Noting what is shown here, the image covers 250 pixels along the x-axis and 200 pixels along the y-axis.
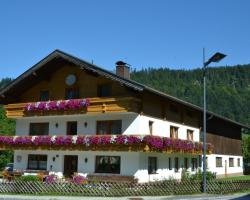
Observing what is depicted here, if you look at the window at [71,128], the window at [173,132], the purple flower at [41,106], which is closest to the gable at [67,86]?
the purple flower at [41,106]

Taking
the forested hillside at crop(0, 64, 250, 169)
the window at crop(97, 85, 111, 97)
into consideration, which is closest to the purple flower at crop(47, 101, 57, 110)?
the window at crop(97, 85, 111, 97)

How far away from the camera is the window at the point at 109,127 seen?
30703 millimetres

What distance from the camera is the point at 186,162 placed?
123ft

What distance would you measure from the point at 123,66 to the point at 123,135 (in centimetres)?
780

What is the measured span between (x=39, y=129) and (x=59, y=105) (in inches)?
168

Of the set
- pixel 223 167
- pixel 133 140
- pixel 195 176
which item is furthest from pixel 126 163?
pixel 223 167

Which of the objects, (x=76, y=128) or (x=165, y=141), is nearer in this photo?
(x=165, y=141)

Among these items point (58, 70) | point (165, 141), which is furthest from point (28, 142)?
point (165, 141)

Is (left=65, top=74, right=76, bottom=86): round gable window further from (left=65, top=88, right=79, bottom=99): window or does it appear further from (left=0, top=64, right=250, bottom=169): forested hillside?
(left=0, top=64, right=250, bottom=169): forested hillside

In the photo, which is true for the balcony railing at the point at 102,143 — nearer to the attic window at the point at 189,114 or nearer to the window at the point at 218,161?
the attic window at the point at 189,114

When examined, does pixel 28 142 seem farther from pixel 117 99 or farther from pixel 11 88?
pixel 117 99

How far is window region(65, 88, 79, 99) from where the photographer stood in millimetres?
33281

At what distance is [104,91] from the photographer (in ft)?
104

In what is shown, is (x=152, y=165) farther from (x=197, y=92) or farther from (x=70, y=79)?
(x=197, y=92)
